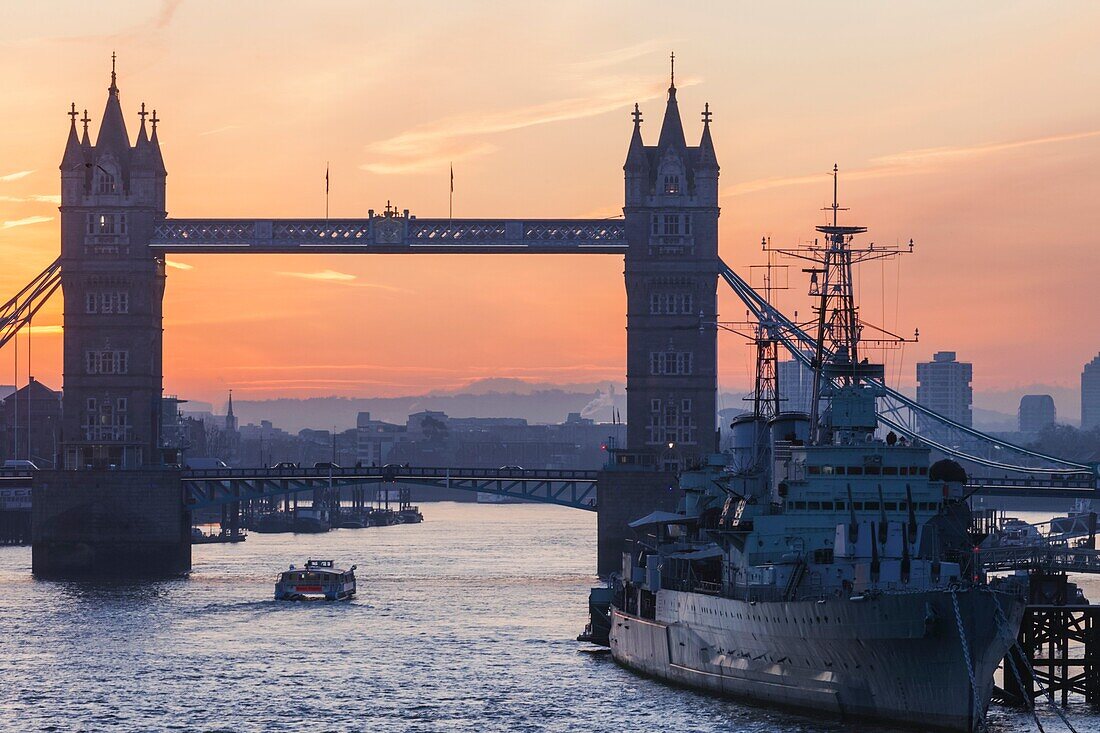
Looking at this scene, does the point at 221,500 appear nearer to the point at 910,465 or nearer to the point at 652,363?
the point at 652,363

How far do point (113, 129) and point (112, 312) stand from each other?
13.8 metres

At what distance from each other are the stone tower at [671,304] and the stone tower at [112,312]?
107 feet

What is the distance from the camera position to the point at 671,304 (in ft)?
449

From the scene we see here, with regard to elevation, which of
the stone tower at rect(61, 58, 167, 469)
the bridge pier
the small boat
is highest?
the stone tower at rect(61, 58, 167, 469)

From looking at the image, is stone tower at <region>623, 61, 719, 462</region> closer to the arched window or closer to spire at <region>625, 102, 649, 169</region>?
spire at <region>625, 102, 649, 169</region>

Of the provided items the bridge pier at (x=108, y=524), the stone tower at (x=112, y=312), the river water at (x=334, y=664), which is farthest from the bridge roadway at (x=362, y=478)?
the river water at (x=334, y=664)

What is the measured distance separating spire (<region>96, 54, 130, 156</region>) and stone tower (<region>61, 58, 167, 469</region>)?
1418mm

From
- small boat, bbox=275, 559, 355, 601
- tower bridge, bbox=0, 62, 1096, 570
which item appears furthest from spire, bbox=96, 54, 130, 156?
small boat, bbox=275, 559, 355, 601

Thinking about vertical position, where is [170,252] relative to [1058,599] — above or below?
above

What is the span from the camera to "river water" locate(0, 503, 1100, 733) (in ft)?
219

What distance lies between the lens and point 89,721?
221 feet

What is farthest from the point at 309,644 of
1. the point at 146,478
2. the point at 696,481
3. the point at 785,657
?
the point at 146,478

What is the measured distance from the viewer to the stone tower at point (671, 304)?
448 ft

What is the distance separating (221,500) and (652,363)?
1204 inches
